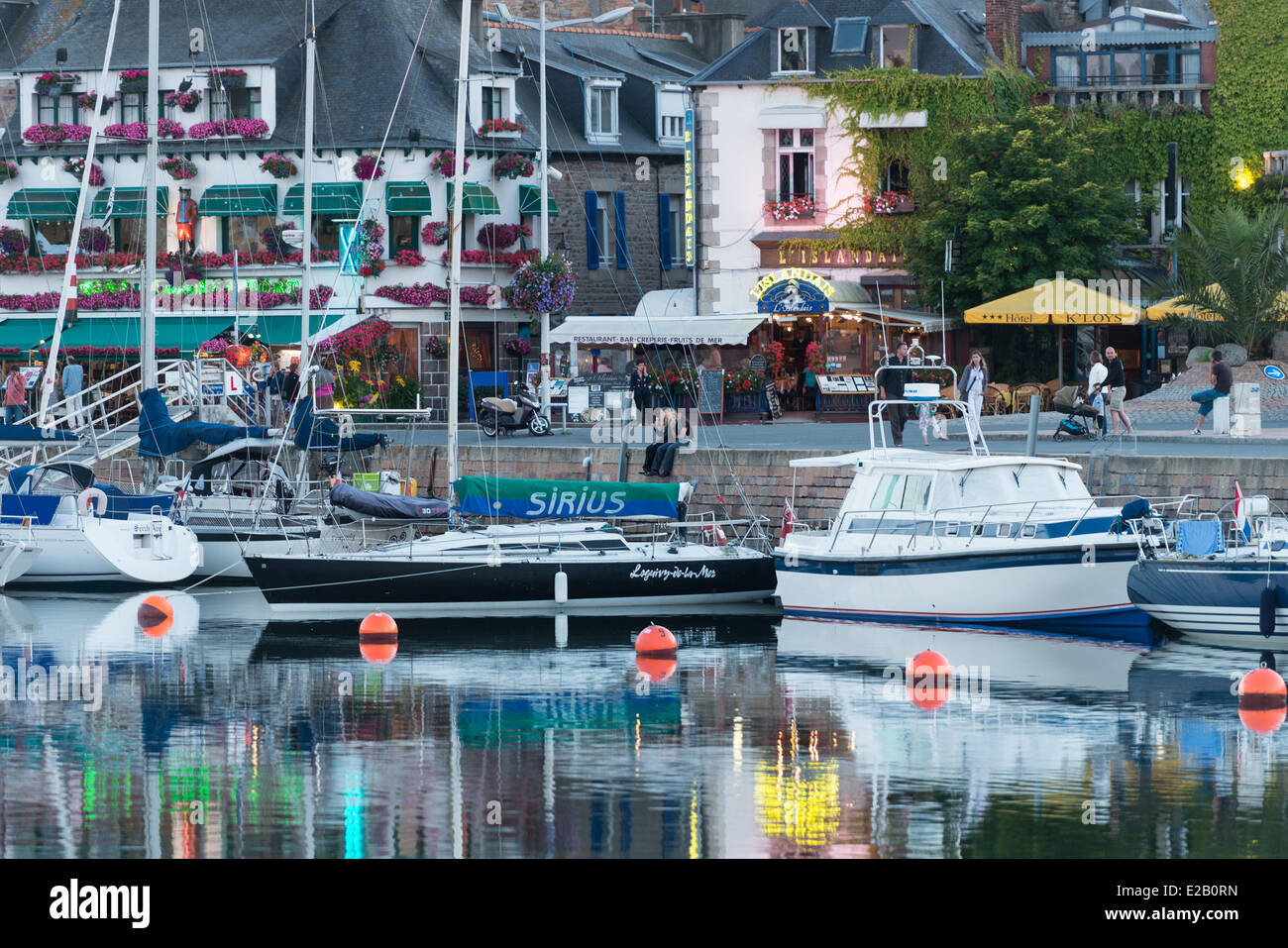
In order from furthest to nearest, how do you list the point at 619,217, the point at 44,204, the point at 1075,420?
the point at 619,217 < the point at 44,204 < the point at 1075,420

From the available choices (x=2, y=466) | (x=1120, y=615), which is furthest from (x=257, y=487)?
(x=1120, y=615)

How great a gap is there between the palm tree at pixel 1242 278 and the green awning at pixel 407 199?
17843 mm

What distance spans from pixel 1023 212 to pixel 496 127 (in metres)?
13.3

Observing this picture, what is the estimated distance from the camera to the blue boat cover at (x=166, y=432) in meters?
35.5

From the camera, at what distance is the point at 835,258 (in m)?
48.8

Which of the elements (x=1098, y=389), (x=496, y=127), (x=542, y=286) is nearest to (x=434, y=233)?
(x=496, y=127)

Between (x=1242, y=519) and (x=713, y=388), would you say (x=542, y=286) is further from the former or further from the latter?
(x=1242, y=519)

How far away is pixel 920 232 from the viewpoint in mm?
46906

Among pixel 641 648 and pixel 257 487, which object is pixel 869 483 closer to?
pixel 641 648

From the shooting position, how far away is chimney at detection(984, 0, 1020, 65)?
49.5m

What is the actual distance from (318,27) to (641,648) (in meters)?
31.0

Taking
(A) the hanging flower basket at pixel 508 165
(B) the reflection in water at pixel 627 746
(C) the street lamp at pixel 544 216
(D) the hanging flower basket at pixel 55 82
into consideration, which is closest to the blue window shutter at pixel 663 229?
(C) the street lamp at pixel 544 216

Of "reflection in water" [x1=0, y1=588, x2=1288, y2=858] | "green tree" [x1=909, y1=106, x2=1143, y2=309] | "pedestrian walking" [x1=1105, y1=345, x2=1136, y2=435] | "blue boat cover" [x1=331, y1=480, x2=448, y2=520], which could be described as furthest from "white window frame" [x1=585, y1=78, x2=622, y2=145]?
"reflection in water" [x1=0, y1=588, x2=1288, y2=858]

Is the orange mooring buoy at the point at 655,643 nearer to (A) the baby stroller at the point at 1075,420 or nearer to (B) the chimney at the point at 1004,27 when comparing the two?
(A) the baby stroller at the point at 1075,420
